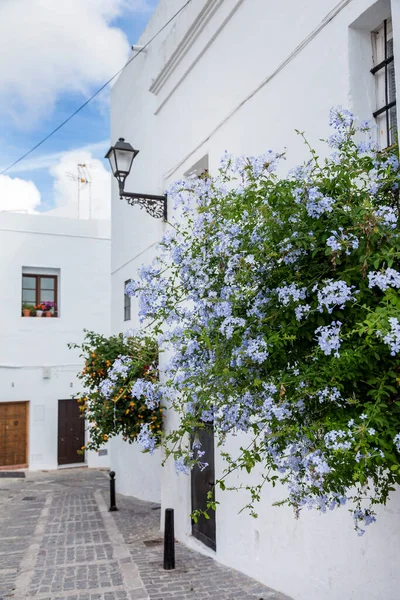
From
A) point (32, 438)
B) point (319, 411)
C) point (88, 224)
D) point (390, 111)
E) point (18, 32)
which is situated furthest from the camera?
point (88, 224)

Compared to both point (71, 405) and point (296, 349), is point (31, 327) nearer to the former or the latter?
point (71, 405)

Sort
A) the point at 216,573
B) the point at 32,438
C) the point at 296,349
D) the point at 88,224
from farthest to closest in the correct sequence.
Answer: the point at 88,224, the point at 32,438, the point at 216,573, the point at 296,349

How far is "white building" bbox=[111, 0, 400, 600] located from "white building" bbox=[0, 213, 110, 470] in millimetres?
8380

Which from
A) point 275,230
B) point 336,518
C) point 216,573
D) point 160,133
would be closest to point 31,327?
point 160,133

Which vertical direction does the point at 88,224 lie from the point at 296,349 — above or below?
above

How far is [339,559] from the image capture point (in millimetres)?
4793

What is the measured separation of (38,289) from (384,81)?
44.9ft

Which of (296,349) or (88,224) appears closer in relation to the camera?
A: (296,349)

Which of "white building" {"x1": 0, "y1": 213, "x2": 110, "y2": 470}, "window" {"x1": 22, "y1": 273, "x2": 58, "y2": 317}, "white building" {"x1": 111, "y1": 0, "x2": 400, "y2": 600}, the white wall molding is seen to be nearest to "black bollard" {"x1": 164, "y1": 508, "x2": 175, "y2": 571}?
"white building" {"x1": 111, "y1": 0, "x2": 400, "y2": 600}

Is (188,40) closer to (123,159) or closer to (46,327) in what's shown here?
(123,159)

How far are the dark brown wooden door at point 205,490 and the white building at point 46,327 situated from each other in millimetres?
9262

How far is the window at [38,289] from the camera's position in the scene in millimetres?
16516

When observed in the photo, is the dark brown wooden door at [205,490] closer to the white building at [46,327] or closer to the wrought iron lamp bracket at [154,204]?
the wrought iron lamp bracket at [154,204]

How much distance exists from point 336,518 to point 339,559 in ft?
1.09
